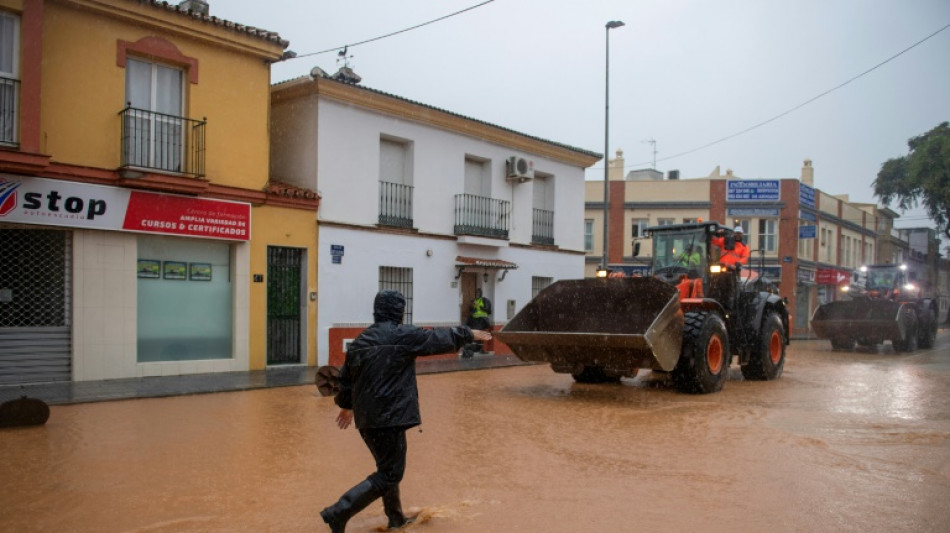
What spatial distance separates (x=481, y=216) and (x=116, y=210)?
927cm

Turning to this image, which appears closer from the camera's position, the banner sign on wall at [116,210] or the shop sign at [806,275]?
the banner sign on wall at [116,210]

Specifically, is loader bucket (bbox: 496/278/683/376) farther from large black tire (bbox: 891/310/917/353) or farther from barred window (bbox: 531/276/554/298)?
large black tire (bbox: 891/310/917/353)

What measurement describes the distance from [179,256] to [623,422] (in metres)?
8.72

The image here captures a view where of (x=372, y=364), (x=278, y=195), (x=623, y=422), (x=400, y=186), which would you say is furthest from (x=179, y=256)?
(x=372, y=364)

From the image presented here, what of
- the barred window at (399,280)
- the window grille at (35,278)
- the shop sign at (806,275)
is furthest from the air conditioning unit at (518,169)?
the shop sign at (806,275)

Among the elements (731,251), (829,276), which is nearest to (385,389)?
Answer: (731,251)

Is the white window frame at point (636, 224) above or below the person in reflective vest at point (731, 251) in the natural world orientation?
above

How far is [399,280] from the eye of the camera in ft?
58.0

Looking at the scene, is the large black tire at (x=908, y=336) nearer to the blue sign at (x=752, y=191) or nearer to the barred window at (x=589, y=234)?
the blue sign at (x=752, y=191)

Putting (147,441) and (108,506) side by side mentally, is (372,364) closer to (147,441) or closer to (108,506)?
(108,506)

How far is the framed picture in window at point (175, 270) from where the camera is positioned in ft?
44.8

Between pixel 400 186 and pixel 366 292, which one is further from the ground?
pixel 400 186

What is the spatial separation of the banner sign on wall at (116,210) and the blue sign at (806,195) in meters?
28.9

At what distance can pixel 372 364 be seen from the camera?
4.75 m
